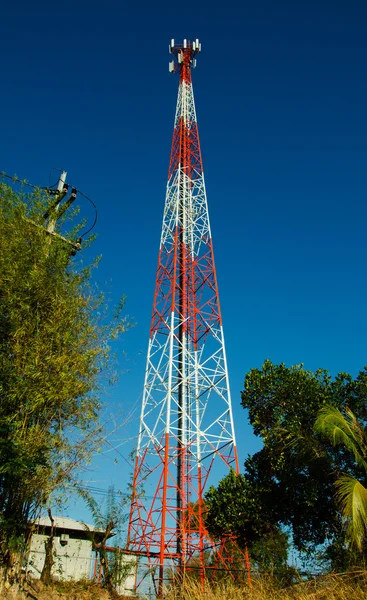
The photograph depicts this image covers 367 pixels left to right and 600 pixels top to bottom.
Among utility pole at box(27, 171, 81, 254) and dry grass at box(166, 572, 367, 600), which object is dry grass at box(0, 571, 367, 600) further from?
utility pole at box(27, 171, 81, 254)

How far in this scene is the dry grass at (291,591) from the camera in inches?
211

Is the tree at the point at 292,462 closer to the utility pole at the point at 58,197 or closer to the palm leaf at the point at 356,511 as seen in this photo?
the palm leaf at the point at 356,511

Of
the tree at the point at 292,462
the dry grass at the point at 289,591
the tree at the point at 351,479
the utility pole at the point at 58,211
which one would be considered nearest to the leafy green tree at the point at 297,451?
the tree at the point at 292,462

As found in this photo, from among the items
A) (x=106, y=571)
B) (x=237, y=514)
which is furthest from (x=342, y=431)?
(x=106, y=571)

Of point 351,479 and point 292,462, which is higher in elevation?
point 292,462

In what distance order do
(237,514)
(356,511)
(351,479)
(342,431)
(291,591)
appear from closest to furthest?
(291,591) → (356,511) → (351,479) → (342,431) → (237,514)

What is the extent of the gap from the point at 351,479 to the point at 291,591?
2745 mm

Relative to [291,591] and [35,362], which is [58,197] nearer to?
[35,362]

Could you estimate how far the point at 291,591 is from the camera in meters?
5.98

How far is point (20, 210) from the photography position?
9320 millimetres

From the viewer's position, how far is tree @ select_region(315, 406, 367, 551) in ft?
23.5

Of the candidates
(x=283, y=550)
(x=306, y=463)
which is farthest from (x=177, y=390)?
(x=283, y=550)

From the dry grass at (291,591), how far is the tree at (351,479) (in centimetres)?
118

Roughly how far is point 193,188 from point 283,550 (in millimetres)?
15178
